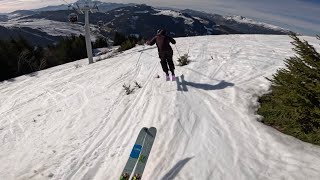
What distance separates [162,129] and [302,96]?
3.60 metres

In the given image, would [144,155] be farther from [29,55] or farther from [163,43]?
[29,55]

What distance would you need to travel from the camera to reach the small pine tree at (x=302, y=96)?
708cm

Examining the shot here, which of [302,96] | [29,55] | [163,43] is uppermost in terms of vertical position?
[302,96]

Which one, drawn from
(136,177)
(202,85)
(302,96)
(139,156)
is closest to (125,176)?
(136,177)

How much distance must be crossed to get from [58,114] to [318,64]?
28.5ft

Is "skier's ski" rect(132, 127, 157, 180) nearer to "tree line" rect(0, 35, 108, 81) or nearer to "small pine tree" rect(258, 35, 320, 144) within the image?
"small pine tree" rect(258, 35, 320, 144)

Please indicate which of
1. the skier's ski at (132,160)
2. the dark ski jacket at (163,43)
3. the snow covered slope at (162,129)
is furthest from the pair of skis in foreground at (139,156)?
the dark ski jacket at (163,43)

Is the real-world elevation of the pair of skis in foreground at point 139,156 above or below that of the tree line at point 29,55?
above

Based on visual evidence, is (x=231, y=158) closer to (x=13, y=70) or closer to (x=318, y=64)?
(x=318, y=64)

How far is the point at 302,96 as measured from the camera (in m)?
7.14

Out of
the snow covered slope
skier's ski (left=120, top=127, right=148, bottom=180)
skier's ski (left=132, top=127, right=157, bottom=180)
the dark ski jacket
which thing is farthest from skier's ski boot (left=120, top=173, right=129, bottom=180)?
the dark ski jacket

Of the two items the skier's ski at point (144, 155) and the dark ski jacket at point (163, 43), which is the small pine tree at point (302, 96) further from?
the dark ski jacket at point (163, 43)

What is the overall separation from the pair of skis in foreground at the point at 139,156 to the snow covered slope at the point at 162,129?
0.26m

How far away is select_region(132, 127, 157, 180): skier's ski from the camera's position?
6.85 m
